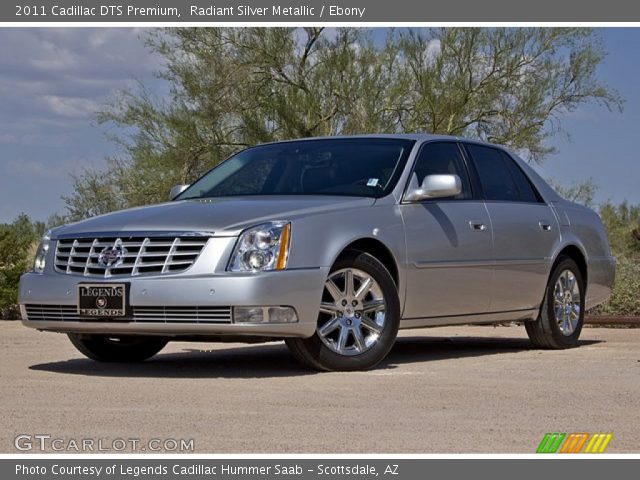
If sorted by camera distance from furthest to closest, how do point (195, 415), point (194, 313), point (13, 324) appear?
point (13, 324), point (194, 313), point (195, 415)

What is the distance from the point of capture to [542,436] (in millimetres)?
6262

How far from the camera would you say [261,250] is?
8.56 metres

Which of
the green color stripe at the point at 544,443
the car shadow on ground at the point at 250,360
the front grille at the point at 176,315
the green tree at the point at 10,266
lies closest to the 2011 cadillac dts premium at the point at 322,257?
the front grille at the point at 176,315

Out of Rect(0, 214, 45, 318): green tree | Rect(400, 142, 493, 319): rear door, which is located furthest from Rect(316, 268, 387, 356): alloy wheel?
Rect(0, 214, 45, 318): green tree

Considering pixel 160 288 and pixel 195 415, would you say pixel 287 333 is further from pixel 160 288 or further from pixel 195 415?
pixel 195 415

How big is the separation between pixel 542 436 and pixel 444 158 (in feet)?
14.8

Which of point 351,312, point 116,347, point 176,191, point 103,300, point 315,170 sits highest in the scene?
point 315,170

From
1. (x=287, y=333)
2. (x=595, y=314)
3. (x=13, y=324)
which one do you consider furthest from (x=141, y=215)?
(x=595, y=314)

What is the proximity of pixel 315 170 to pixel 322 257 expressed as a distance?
1.44 meters

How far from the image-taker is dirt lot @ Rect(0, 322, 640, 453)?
616 centimetres

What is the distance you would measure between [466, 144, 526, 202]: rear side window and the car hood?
1727mm

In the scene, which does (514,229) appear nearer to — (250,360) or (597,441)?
(250,360)

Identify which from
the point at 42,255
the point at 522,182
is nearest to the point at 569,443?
the point at 42,255

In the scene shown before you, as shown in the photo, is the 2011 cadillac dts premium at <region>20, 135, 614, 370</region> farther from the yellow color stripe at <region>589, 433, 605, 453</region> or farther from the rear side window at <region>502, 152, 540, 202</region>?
the yellow color stripe at <region>589, 433, 605, 453</region>
